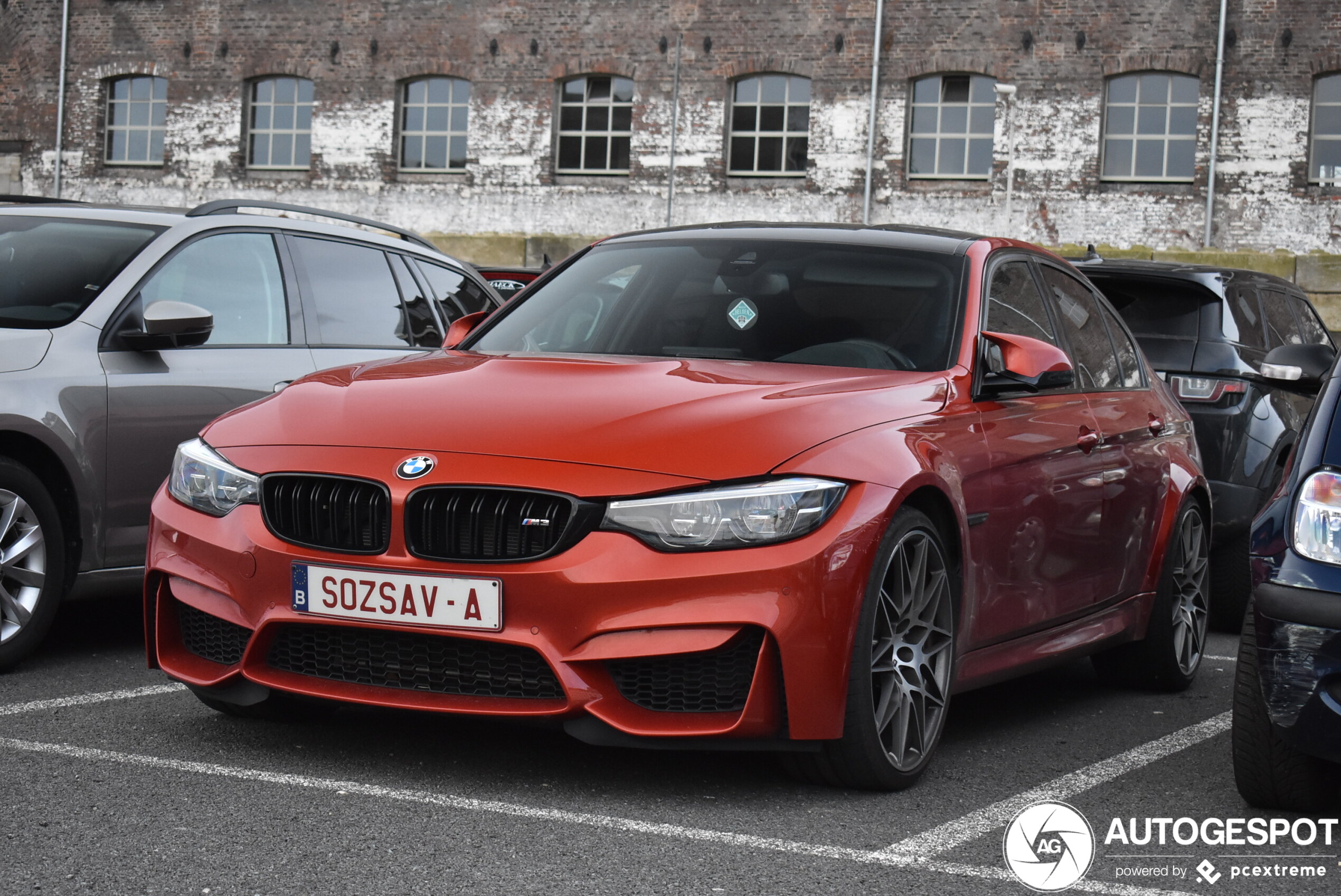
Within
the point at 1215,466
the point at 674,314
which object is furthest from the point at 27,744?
the point at 1215,466

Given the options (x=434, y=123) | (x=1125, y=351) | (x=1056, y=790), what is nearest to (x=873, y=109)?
(x=434, y=123)

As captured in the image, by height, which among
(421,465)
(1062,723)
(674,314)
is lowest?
(1062,723)

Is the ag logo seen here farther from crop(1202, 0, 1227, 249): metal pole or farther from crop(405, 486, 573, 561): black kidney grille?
crop(1202, 0, 1227, 249): metal pole

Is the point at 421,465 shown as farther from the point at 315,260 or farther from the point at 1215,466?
the point at 1215,466

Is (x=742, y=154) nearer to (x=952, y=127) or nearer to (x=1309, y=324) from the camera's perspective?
(x=952, y=127)

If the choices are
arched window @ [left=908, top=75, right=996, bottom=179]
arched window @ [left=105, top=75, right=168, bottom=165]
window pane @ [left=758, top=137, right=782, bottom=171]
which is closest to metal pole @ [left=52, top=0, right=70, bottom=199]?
arched window @ [left=105, top=75, right=168, bottom=165]

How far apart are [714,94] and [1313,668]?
83.4 feet

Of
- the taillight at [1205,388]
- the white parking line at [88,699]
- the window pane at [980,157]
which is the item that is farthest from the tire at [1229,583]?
the window pane at [980,157]

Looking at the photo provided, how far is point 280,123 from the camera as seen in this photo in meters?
31.0

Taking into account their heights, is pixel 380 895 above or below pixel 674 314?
below

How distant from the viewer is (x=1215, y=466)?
8070mm

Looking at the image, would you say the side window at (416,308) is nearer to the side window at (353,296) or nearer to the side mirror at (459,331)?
the side window at (353,296)

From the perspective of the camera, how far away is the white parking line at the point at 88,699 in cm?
502

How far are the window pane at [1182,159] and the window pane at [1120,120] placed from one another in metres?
0.71
